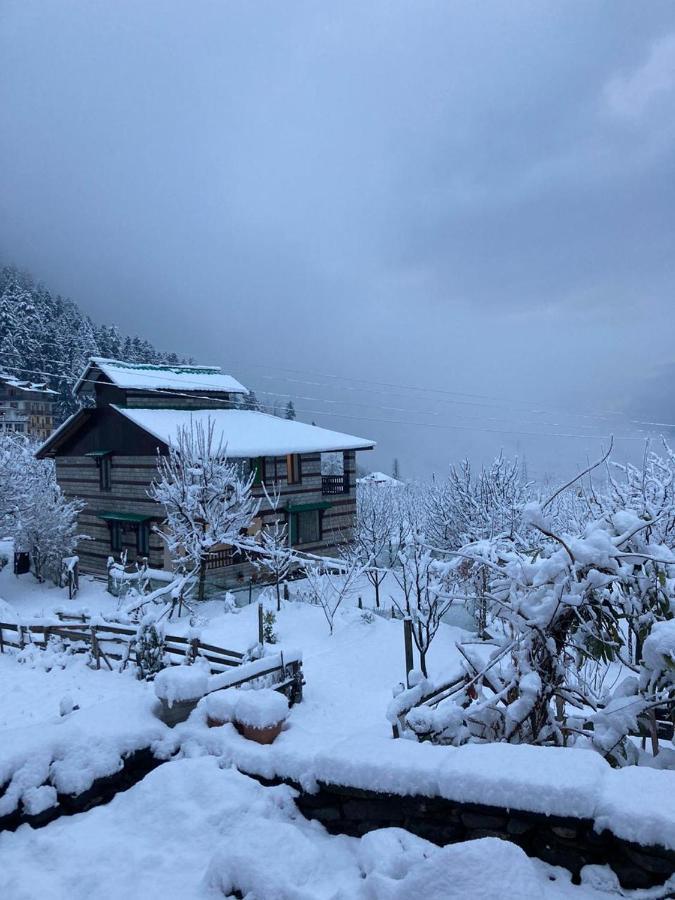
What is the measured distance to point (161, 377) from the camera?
2636cm

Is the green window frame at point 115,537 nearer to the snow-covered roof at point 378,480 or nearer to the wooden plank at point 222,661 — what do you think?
the wooden plank at point 222,661

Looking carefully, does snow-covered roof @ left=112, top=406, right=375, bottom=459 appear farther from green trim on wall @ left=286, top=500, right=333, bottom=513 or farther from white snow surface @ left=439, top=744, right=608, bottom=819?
white snow surface @ left=439, top=744, right=608, bottom=819

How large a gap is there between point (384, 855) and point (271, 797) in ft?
4.44

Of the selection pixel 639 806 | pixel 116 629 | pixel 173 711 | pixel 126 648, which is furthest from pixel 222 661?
pixel 639 806

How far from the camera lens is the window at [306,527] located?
26.2 metres

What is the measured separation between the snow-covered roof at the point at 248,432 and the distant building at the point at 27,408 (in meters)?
46.7

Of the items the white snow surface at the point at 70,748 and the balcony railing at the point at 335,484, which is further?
the balcony railing at the point at 335,484

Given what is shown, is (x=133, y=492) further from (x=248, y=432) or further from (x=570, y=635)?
(x=570, y=635)

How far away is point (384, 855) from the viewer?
417cm

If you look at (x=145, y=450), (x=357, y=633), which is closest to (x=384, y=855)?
(x=357, y=633)

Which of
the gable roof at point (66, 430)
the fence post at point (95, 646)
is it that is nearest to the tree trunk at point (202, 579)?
the fence post at point (95, 646)

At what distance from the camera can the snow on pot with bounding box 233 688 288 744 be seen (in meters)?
5.88

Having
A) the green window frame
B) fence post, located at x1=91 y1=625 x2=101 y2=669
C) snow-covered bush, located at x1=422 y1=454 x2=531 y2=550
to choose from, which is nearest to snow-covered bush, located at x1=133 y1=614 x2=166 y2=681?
fence post, located at x1=91 y1=625 x2=101 y2=669

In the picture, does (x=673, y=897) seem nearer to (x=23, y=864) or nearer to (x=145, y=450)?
(x=23, y=864)
